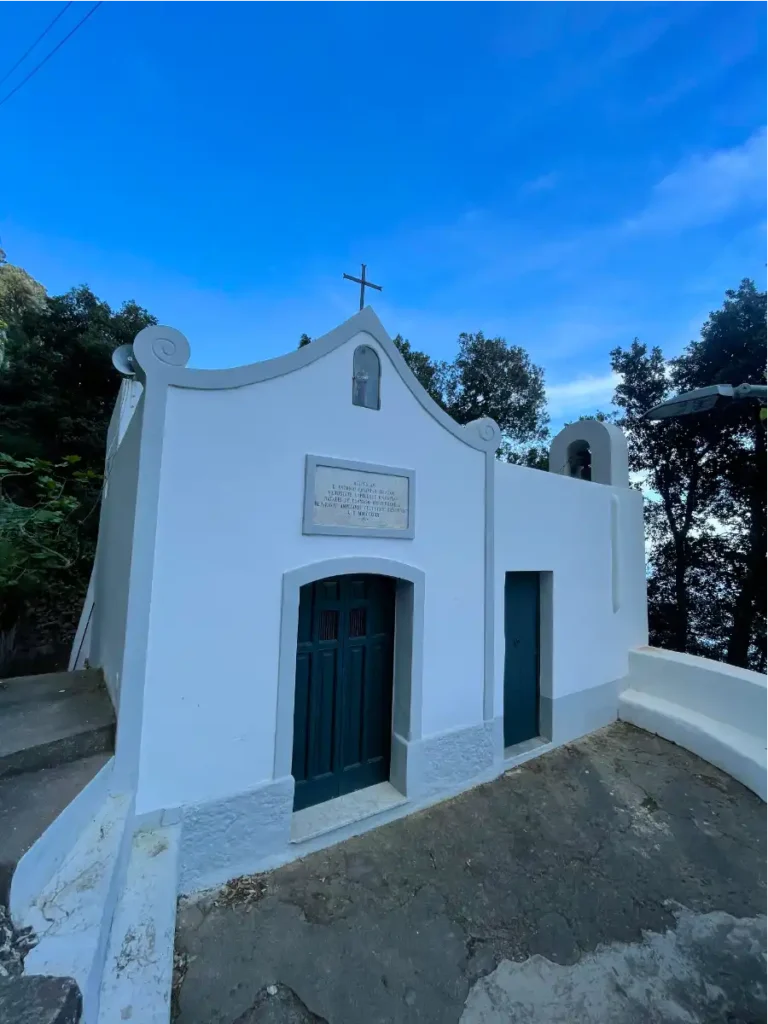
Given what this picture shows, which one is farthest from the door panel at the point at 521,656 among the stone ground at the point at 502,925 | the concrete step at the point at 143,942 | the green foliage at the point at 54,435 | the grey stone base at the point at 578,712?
the green foliage at the point at 54,435

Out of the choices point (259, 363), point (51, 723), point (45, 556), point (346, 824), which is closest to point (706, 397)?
point (259, 363)

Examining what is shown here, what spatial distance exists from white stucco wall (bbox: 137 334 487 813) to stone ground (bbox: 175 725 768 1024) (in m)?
0.90

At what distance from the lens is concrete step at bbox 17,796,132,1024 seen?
62.6 inches

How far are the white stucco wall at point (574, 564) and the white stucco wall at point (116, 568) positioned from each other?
358 cm

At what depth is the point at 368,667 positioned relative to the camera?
429cm

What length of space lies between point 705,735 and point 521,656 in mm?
2349

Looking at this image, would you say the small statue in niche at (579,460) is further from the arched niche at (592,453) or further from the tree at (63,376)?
the tree at (63,376)

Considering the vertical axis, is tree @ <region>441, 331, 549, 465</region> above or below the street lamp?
above

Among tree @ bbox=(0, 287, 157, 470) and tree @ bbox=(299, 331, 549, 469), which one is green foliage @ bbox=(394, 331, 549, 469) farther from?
tree @ bbox=(0, 287, 157, 470)

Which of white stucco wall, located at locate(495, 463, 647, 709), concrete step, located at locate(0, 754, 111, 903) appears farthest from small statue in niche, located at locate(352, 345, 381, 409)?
concrete step, located at locate(0, 754, 111, 903)

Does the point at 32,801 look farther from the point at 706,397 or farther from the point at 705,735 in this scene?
the point at 705,735

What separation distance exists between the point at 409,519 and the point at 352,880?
Answer: 9.42 feet

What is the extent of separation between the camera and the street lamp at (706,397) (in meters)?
3.21

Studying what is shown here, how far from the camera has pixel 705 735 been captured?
210 inches
